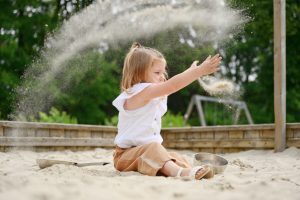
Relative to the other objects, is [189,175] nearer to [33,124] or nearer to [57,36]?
[33,124]

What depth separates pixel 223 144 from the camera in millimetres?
5008

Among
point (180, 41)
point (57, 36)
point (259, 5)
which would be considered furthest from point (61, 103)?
point (57, 36)

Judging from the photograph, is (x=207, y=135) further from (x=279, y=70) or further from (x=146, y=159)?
(x=146, y=159)

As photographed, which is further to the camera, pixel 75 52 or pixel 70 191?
pixel 75 52

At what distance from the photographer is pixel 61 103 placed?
1128 centimetres

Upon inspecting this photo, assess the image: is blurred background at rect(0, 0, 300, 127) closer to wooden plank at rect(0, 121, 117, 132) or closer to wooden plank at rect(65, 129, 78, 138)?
wooden plank at rect(0, 121, 117, 132)

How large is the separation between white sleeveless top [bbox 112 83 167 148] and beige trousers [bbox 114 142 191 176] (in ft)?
0.20

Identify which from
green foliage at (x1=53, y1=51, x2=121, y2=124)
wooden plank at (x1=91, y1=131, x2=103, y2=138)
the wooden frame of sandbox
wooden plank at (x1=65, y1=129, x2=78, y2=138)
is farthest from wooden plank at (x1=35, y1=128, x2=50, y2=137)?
green foliage at (x1=53, y1=51, x2=121, y2=124)

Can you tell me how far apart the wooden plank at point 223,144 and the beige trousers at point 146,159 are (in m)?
2.16

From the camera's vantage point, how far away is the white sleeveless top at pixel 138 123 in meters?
2.75

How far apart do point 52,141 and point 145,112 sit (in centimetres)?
221

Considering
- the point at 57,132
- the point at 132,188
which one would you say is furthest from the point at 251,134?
the point at 132,188

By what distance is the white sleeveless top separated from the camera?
275 cm

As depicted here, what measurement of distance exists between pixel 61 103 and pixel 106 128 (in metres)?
6.22
